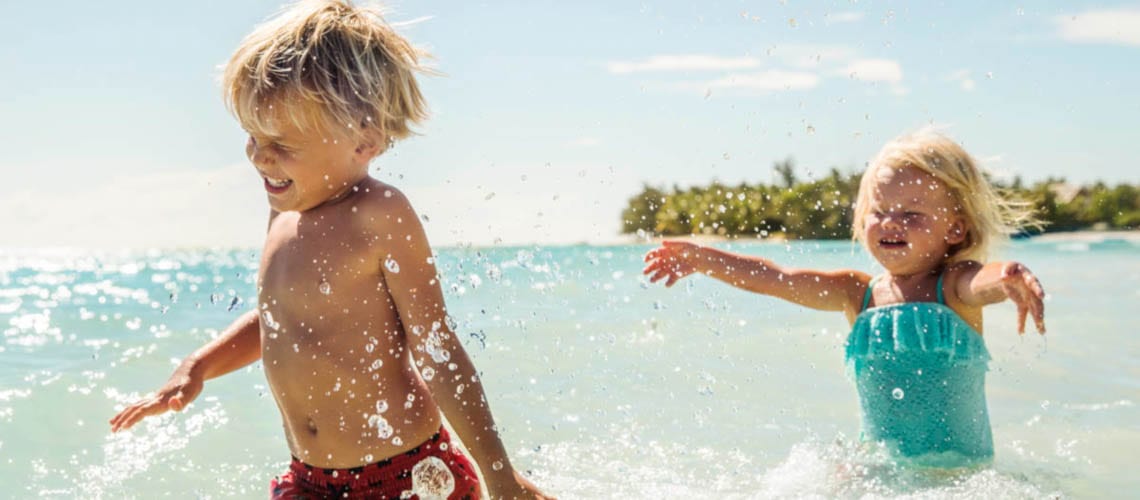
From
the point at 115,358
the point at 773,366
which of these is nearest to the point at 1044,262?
the point at 773,366

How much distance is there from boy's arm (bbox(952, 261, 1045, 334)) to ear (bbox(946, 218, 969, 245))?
114 millimetres

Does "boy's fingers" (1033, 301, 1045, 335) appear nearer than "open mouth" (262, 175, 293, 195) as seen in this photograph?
No

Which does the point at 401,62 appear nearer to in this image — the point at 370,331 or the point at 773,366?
the point at 370,331

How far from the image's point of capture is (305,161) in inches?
96.6

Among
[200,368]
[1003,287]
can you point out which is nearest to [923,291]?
[1003,287]

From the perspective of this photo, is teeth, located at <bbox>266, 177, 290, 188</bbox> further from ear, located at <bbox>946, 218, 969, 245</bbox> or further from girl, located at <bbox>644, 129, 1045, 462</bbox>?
ear, located at <bbox>946, 218, 969, 245</bbox>

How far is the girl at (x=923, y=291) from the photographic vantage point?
3.80 meters

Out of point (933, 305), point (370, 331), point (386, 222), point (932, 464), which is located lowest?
point (932, 464)

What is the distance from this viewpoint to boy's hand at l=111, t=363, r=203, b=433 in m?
2.63

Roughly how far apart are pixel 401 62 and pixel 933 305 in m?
2.28

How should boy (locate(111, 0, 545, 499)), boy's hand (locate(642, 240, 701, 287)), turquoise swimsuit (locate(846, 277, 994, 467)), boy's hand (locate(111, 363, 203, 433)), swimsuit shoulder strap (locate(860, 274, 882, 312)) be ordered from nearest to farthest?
boy (locate(111, 0, 545, 499)), boy's hand (locate(111, 363, 203, 433)), boy's hand (locate(642, 240, 701, 287)), turquoise swimsuit (locate(846, 277, 994, 467)), swimsuit shoulder strap (locate(860, 274, 882, 312))

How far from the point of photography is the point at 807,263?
23.6 metres

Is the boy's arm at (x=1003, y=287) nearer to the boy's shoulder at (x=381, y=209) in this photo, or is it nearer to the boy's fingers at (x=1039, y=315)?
the boy's fingers at (x=1039, y=315)

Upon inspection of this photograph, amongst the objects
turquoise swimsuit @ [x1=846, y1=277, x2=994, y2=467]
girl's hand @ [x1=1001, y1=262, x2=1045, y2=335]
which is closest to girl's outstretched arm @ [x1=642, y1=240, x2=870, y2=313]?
turquoise swimsuit @ [x1=846, y1=277, x2=994, y2=467]
